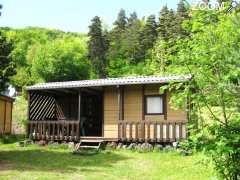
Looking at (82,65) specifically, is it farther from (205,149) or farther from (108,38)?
(205,149)

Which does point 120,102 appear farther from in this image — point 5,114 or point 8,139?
point 5,114

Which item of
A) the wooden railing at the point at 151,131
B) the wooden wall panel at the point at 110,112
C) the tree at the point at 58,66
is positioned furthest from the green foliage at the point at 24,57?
the wooden railing at the point at 151,131

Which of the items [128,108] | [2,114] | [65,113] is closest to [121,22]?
[2,114]

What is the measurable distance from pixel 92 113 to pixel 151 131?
16.1ft

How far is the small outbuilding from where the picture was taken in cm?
2808

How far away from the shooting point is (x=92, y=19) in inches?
2431

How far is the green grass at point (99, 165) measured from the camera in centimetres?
1252

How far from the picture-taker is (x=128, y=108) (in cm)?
2038

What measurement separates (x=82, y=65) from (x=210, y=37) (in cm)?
3729

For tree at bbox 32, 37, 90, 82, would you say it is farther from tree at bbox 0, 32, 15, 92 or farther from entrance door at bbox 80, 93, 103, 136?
tree at bbox 0, 32, 15, 92

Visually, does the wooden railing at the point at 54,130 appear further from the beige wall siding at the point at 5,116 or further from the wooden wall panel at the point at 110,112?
the beige wall siding at the point at 5,116

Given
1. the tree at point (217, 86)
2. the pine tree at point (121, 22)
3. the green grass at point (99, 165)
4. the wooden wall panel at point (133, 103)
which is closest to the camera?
the tree at point (217, 86)

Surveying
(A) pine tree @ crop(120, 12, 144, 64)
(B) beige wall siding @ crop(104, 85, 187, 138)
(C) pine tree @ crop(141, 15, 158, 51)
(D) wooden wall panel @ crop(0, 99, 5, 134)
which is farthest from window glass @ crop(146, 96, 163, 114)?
(A) pine tree @ crop(120, 12, 144, 64)

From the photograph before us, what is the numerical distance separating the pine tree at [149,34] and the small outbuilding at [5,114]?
99.9ft
